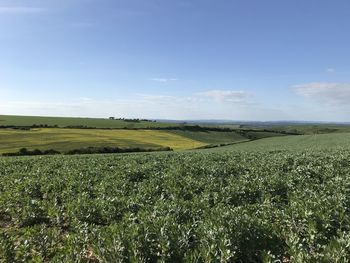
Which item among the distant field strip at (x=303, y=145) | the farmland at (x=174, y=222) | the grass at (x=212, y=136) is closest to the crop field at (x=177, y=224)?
the farmland at (x=174, y=222)

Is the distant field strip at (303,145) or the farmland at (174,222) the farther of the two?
the distant field strip at (303,145)

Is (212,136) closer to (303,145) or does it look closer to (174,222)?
(303,145)

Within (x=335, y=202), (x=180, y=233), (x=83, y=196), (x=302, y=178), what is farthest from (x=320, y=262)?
(x=302, y=178)

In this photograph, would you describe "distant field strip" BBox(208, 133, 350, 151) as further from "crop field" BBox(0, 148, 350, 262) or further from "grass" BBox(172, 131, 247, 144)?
"crop field" BBox(0, 148, 350, 262)

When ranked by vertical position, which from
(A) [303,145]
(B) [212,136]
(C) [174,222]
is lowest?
(B) [212,136]

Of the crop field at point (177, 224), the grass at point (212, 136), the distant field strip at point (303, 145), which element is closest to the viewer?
the crop field at point (177, 224)

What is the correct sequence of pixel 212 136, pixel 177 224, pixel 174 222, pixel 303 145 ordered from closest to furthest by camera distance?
pixel 177 224 < pixel 174 222 < pixel 303 145 < pixel 212 136

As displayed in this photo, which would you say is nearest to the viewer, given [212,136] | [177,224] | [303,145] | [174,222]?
[177,224]

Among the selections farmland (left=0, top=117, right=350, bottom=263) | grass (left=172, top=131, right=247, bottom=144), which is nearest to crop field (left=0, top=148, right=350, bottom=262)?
farmland (left=0, top=117, right=350, bottom=263)

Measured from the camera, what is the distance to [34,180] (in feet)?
54.2

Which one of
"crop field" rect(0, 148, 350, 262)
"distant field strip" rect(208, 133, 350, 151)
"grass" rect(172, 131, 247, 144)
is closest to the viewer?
"crop field" rect(0, 148, 350, 262)

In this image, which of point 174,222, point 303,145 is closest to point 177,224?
point 174,222

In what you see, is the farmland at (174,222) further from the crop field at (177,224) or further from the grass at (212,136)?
the grass at (212,136)

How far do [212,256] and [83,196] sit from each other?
273 inches
